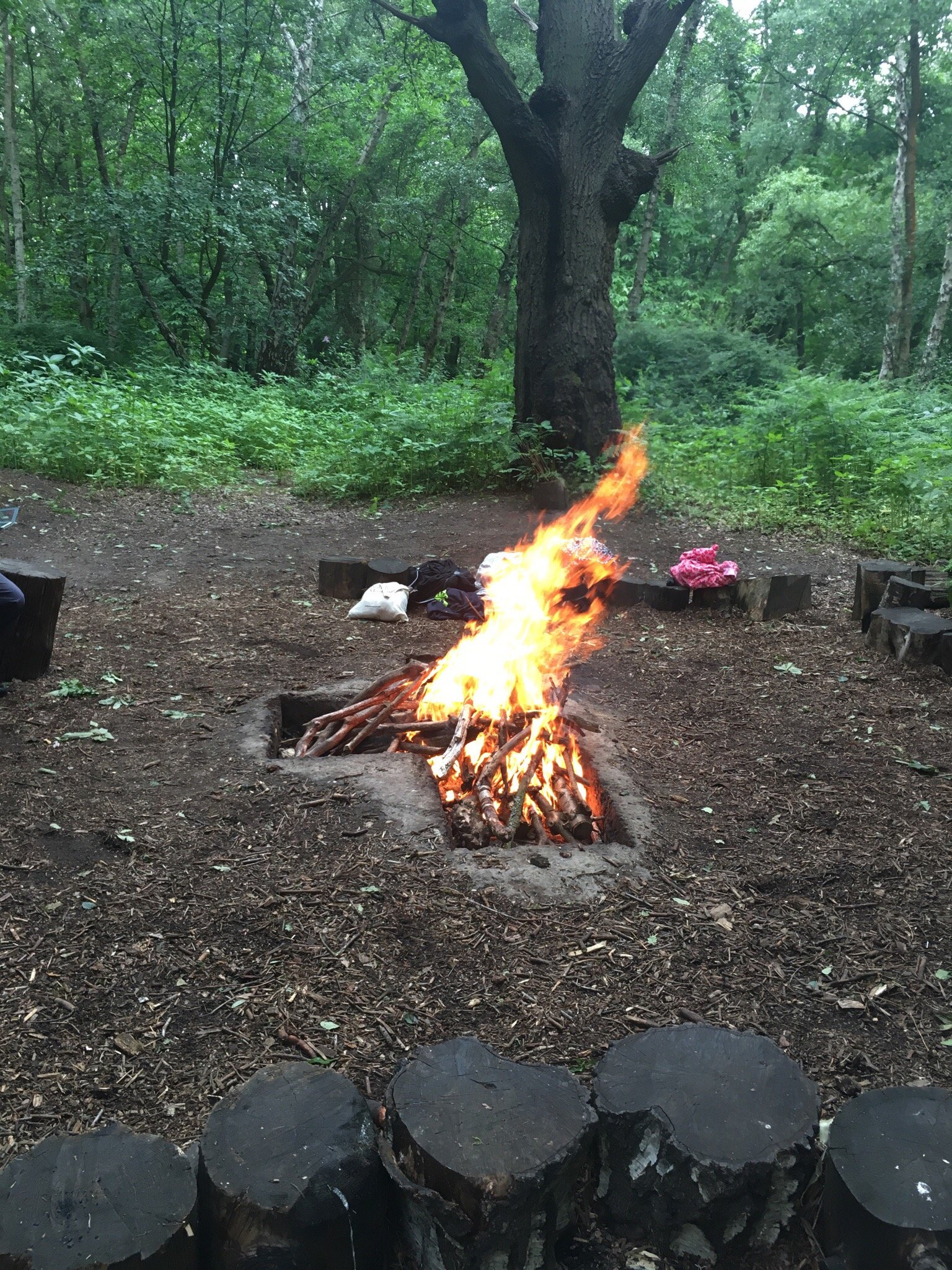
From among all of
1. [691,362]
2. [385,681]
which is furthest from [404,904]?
[691,362]

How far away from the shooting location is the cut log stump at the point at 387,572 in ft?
23.3

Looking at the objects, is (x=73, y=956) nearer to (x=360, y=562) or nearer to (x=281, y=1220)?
(x=281, y=1220)

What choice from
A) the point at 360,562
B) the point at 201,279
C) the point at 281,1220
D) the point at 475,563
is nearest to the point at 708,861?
the point at 281,1220

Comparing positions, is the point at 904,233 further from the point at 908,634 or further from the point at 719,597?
the point at 908,634

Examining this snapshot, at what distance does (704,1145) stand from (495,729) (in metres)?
2.66

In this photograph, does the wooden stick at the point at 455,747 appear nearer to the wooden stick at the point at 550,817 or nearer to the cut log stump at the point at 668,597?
the wooden stick at the point at 550,817

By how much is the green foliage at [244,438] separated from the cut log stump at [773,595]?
14.3 ft

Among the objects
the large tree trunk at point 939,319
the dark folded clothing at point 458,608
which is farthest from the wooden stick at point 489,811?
the large tree trunk at point 939,319

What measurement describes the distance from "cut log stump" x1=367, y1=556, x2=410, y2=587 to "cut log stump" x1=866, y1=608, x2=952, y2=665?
356 cm

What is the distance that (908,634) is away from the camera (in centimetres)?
563

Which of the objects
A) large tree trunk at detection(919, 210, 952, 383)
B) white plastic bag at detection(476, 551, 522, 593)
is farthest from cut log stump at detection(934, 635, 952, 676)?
large tree trunk at detection(919, 210, 952, 383)

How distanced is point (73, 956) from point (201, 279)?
2018 cm

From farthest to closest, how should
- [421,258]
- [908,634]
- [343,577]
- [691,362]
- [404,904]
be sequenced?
[421,258]
[691,362]
[343,577]
[908,634]
[404,904]

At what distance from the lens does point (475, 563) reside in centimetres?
819
